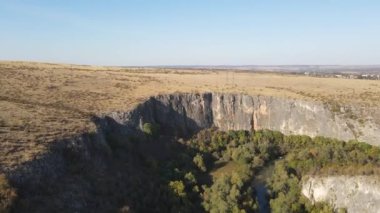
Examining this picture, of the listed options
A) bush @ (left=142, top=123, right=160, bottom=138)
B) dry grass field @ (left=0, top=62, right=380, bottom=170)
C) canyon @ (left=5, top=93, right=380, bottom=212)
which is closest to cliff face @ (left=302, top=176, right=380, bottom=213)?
canyon @ (left=5, top=93, right=380, bottom=212)

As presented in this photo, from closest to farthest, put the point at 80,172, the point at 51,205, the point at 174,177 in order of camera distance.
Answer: the point at 51,205, the point at 80,172, the point at 174,177

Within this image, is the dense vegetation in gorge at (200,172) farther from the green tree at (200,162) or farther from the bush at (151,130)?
the bush at (151,130)

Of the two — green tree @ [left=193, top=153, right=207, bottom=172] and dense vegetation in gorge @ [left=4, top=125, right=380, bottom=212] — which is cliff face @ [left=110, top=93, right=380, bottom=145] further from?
green tree @ [left=193, top=153, right=207, bottom=172]

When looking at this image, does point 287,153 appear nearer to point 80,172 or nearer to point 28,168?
point 80,172

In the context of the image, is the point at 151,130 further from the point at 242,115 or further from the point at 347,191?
the point at 347,191

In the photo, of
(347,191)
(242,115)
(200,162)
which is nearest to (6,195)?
(200,162)

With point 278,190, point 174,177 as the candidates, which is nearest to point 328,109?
point 278,190
